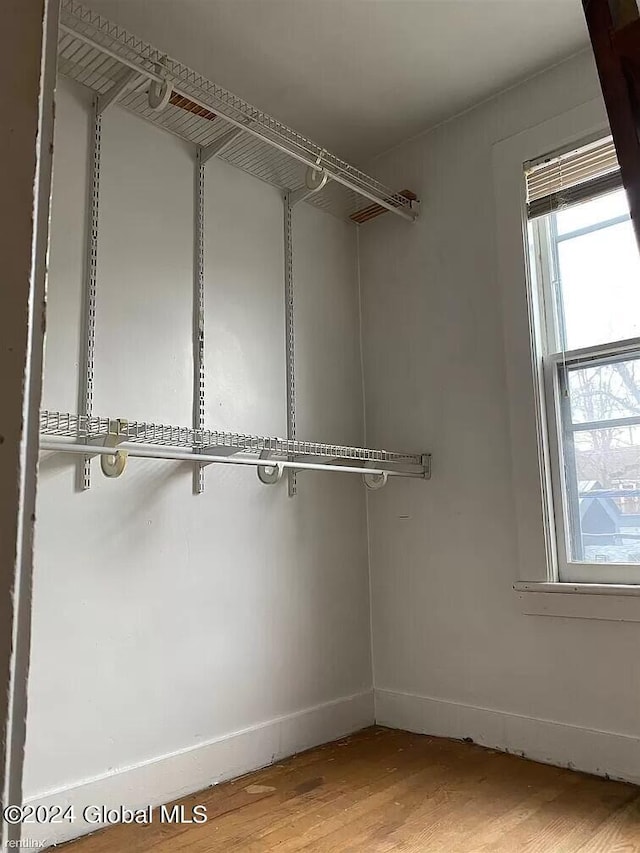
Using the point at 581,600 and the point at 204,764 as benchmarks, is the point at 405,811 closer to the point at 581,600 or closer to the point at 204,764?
the point at 204,764

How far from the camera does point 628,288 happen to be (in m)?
2.17

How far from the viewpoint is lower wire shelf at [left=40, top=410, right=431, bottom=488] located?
1714 mm

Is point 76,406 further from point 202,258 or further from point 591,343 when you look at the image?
point 591,343

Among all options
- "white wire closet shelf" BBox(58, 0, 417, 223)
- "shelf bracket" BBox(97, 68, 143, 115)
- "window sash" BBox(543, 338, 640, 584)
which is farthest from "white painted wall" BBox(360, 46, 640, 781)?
"shelf bracket" BBox(97, 68, 143, 115)

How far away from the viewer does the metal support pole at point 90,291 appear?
1916 millimetres

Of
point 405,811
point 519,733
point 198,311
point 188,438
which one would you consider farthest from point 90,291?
point 519,733

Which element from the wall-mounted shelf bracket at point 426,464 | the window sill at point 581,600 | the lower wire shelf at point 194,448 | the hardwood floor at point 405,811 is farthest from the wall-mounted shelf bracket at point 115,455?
the window sill at point 581,600

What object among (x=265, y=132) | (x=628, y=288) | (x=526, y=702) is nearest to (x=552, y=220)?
(x=628, y=288)

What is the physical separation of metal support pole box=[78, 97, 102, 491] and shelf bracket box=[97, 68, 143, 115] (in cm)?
2

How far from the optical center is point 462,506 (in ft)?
8.08

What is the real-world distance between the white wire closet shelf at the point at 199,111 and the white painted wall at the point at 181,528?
72 mm

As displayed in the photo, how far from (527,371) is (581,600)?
0.78 meters

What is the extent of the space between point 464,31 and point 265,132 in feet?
2.39

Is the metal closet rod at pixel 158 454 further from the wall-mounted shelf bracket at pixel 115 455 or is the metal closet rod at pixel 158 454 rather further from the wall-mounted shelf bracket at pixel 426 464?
the wall-mounted shelf bracket at pixel 426 464
